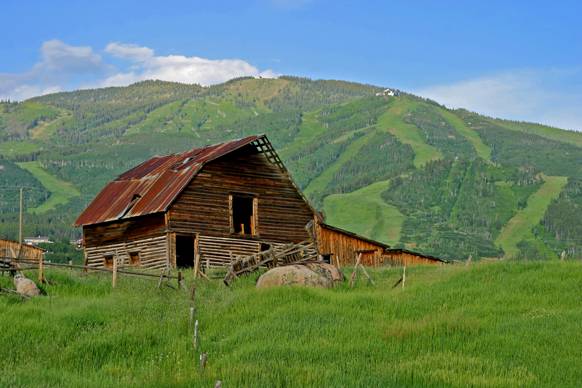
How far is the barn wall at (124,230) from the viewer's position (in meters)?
53.1

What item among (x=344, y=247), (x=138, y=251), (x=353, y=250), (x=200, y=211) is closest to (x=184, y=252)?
(x=138, y=251)

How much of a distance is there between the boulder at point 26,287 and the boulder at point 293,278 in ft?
28.7

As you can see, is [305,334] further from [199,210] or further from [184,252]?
[184,252]

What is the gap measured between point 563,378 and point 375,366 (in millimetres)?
4666

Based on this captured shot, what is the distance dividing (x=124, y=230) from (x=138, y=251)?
190 centimetres

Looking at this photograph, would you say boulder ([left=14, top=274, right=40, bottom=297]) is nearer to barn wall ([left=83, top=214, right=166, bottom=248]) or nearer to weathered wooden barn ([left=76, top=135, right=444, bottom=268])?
weathered wooden barn ([left=76, top=135, right=444, bottom=268])

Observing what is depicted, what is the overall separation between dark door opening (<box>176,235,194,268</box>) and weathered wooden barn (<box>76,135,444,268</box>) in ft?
0.18

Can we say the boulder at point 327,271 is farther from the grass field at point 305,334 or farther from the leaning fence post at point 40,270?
the leaning fence post at point 40,270

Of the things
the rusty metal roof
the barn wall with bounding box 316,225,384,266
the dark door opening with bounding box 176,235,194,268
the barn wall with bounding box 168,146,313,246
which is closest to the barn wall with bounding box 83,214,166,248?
the rusty metal roof

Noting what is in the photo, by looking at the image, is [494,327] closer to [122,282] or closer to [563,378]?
[563,378]

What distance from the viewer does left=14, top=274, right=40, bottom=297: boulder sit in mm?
35844

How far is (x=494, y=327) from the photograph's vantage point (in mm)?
30688

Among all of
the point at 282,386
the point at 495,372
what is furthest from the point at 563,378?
the point at 282,386

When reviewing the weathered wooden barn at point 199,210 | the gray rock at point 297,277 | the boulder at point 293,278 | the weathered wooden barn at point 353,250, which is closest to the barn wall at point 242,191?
the weathered wooden barn at point 199,210
